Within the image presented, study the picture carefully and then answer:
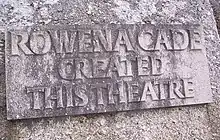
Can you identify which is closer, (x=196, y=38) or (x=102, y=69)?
(x=102, y=69)

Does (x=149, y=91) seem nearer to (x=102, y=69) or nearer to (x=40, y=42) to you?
(x=102, y=69)

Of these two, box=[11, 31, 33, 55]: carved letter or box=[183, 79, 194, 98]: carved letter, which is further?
box=[183, 79, 194, 98]: carved letter

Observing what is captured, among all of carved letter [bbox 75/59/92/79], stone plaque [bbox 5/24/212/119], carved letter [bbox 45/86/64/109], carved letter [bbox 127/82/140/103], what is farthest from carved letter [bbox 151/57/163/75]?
carved letter [bbox 45/86/64/109]

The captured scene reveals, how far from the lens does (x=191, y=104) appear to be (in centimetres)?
129

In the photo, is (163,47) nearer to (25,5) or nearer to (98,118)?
(98,118)

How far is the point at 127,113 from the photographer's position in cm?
125

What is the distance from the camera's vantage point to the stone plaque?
1.16 m

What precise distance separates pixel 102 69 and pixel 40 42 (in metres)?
0.26

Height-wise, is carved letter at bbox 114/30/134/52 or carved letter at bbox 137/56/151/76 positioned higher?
carved letter at bbox 114/30/134/52

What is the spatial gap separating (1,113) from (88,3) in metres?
0.55

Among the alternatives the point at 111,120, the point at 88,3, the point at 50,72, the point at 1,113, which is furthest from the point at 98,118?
the point at 88,3

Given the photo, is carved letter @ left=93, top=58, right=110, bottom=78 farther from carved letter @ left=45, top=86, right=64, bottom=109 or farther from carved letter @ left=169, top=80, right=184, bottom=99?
carved letter @ left=169, top=80, right=184, bottom=99

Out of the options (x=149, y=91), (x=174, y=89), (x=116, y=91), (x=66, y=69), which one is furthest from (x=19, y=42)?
(x=174, y=89)

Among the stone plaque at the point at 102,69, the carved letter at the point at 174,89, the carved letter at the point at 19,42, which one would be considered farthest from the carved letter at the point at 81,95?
the carved letter at the point at 174,89
